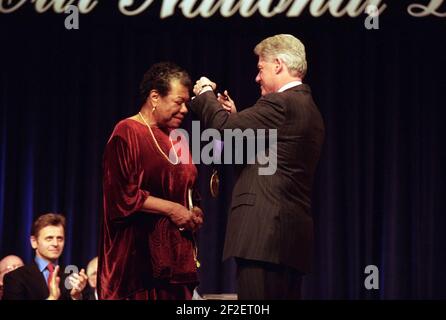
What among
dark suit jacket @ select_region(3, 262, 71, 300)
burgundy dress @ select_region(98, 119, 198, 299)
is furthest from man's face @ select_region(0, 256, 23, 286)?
burgundy dress @ select_region(98, 119, 198, 299)

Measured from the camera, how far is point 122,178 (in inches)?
130

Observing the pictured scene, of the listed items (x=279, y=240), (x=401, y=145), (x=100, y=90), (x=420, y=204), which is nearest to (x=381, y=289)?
(x=420, y=204)

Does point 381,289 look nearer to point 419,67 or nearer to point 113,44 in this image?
point 419,67

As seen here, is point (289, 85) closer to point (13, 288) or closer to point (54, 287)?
point (54, 287)

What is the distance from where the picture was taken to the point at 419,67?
6.34 m

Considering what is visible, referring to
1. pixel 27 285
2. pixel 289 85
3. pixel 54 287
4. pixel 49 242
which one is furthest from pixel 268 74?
pixel 49 242

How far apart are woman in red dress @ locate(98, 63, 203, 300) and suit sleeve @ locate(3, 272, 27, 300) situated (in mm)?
1229

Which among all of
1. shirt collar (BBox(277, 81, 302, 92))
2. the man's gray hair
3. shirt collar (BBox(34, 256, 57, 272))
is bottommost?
shirt collar (BBox(34, 256, 57, 272))

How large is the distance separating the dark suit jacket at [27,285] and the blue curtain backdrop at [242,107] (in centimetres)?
167

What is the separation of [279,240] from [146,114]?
806 mm

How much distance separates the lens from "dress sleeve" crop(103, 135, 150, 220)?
3279 millimetres

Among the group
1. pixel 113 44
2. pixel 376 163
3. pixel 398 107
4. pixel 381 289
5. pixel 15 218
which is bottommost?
pixel 381 289

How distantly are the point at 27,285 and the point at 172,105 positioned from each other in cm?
168

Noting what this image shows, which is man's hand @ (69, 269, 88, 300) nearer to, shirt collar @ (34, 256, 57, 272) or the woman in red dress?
shirt collar @ (34, 256, 57, 272)
